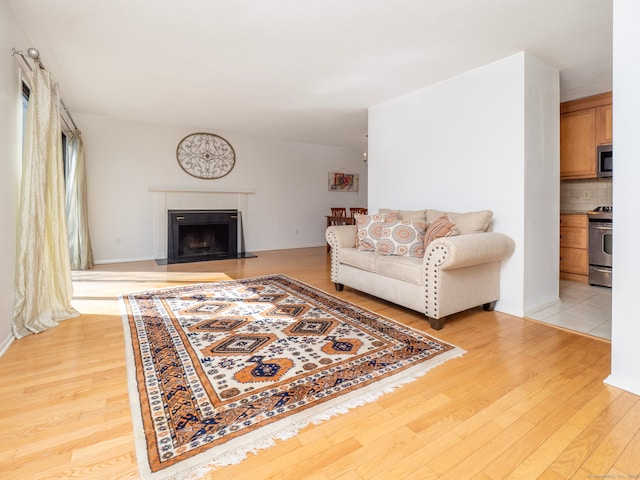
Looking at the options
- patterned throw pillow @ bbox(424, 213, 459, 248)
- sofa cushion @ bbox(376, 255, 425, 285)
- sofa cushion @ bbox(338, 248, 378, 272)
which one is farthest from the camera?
sofa cushion @ bbox(338, 248, 378, 272)

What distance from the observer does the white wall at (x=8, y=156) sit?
223 cm

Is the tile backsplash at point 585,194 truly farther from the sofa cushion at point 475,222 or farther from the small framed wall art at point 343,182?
the small framed wall art at point 343,182

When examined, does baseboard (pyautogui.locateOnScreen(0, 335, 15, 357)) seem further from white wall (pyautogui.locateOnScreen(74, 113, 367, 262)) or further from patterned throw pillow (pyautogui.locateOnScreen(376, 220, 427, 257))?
white wall (pyautogui.locateOnScreen(74, 113, 367, 262))

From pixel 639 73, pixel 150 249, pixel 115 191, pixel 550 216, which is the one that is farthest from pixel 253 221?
pixel 639 73

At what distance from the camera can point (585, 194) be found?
15.1ft

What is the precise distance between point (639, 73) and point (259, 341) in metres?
2.63

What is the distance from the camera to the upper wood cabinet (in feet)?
13.2

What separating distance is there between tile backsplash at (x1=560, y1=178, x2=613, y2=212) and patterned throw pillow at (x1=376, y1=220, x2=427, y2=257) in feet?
9.65

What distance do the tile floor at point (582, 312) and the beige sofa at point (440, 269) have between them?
480 mm

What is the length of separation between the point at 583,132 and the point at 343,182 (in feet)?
15.3

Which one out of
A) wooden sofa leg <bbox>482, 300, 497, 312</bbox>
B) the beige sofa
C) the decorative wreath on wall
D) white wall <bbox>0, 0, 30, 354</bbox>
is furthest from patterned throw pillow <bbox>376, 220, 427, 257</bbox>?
the decorative wreath on wall

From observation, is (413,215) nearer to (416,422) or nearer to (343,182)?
(416,422)

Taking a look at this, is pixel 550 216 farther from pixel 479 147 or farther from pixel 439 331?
pixel 439 331

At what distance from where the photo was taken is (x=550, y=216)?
322 centimetres
